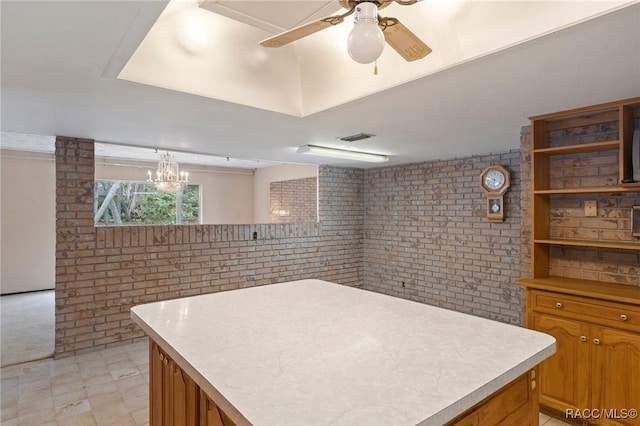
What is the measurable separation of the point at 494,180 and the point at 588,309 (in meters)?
2.18

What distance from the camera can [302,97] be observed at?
2.53 metres

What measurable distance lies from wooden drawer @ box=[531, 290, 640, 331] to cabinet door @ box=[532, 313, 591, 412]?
0.06 m

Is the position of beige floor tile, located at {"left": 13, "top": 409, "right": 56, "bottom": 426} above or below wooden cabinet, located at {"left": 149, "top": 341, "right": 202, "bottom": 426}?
below

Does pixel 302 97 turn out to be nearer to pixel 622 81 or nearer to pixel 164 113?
pixel 164 113

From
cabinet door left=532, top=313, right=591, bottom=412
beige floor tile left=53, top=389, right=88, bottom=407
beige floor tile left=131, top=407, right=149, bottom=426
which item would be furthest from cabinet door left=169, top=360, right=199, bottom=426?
cabinet door left=532, top=313, right=591, bottom=412

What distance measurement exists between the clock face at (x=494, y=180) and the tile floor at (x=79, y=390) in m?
4.04

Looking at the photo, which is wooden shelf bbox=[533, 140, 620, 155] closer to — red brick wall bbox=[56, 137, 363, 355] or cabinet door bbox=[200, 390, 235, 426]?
cabinet door bbox=[200, 390, 235, 426]

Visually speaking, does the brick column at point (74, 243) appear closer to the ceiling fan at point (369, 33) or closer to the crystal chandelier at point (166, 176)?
the crystal chandelier at point (166, 176)

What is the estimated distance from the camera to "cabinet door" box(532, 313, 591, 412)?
2.19 metres

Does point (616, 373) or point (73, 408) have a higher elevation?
point (616, 373)

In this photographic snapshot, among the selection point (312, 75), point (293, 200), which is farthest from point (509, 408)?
point (293, 200)

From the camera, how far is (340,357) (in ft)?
3.77

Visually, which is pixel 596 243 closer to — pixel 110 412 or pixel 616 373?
pixel 616 373

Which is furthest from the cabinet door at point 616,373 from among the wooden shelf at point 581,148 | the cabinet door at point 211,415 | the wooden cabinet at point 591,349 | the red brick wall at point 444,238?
the cabinet door at point 211,415
